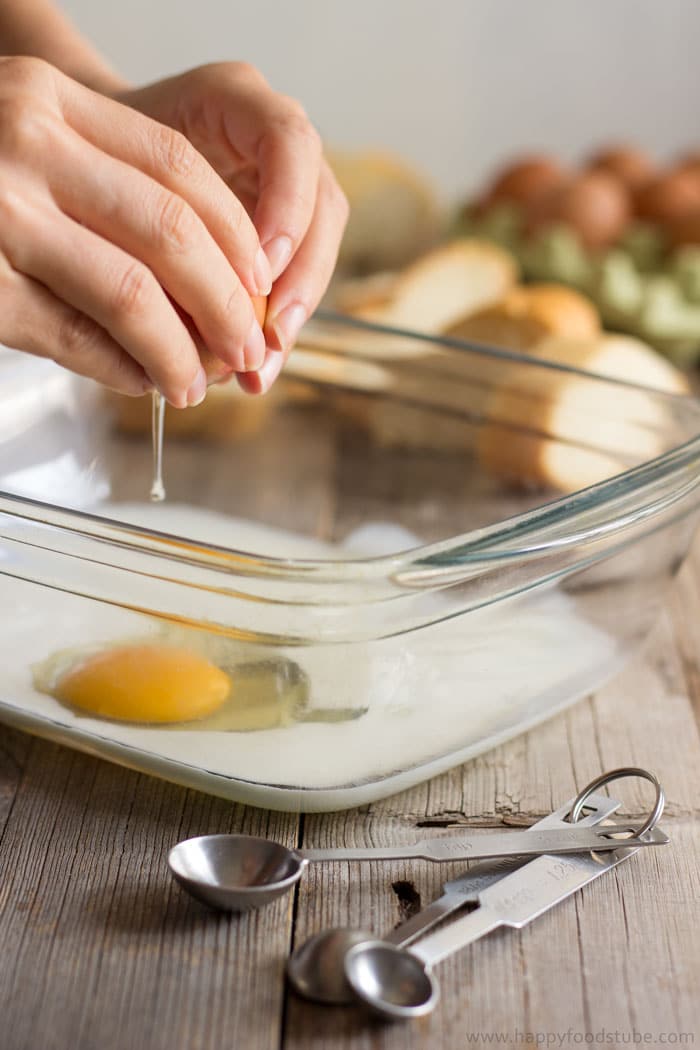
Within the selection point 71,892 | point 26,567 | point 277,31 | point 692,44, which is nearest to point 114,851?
point 71,892

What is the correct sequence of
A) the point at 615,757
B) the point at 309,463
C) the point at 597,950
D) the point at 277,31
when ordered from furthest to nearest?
1. the point at 277,31
2. the point at 309,463
3. the point at 615,757
4. the point at 597,950

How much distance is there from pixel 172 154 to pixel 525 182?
3.87 feet

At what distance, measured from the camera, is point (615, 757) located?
645 millimetres

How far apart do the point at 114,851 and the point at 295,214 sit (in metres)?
0.32

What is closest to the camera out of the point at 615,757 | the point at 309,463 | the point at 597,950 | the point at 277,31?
the point at 597,950

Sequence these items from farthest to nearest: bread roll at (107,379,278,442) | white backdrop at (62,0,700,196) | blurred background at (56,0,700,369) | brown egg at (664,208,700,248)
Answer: white backdrop at (62,0,700,196) → blurred background at (56,0,700,369) → brown egg at (664,208,700,248) → bread roll at (107,379,278,442)

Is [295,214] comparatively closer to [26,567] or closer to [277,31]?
[26,567]

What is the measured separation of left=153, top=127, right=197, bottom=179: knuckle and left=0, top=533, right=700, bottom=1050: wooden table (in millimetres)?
301

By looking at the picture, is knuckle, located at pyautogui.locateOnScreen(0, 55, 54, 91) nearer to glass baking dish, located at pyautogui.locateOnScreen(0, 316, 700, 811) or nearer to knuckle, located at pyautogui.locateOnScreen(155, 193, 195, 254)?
knuckle, located at pyautogui.locateOnScreen(155, 193, 195, 254)

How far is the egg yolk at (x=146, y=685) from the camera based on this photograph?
0.54m

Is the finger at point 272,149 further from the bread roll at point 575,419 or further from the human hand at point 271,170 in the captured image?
the bread roll at point 575,419

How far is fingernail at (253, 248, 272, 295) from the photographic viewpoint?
1.79ft

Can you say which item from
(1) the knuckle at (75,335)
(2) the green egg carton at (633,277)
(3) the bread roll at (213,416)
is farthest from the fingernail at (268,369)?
(2) the green egg carton at (633,277)

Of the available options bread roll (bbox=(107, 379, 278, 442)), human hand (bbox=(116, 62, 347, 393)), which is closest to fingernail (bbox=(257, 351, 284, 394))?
human hand (bbox=(116, 62, 347, 393))
